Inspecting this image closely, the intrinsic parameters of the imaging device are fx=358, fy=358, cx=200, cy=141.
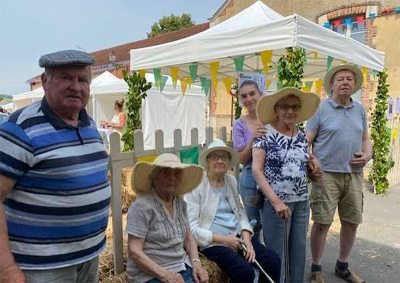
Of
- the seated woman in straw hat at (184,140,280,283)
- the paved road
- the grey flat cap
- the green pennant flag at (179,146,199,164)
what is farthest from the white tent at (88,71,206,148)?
the grey flat cap

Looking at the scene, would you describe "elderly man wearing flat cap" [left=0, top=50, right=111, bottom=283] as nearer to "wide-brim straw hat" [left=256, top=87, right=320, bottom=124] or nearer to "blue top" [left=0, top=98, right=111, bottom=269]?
"blue top" [left=0, top=98, right=111, bottom=269]

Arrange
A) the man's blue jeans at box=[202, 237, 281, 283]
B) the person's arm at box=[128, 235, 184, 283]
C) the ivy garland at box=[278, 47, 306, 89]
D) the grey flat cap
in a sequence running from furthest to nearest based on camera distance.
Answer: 1. the ivy garland at box=[278, 47, 306, 89]
2. the man's blue jeans at box=[202, 237, 281, 283]
3. the person's arm at box=[128, 235, 184, 283]
4. the grey flat cap

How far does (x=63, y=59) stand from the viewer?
157 cm

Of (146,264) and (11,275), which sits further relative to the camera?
(146,264)

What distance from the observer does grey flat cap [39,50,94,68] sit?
156 centimetres

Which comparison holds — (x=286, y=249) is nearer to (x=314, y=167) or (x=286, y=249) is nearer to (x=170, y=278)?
(x=314, y=167)

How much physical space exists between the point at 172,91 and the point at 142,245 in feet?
36.3

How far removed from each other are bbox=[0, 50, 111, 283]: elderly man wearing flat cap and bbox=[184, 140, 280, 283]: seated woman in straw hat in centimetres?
109

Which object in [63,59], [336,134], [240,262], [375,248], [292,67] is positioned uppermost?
[292,67]

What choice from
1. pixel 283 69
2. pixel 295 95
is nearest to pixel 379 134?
pixel 283 69

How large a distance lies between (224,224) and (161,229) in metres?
0.69

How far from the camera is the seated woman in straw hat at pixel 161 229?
220 cm

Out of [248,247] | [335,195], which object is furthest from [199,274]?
[335,195]

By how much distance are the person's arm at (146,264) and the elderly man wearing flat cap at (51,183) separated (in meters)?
0.47
